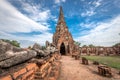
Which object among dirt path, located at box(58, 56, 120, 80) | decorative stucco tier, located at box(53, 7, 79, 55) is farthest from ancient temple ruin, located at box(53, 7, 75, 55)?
dirt path, located at box(58, 56, 120, 80)

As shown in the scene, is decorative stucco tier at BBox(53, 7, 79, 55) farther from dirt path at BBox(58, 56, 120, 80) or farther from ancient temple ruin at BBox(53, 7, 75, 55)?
dirt path at BBox(58, 56, 120, 80)

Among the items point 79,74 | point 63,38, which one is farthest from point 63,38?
point 79,74

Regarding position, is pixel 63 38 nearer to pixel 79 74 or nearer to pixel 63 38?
pixel 63 38

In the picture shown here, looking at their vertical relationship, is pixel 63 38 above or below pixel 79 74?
above

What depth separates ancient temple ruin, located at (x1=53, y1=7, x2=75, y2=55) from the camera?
25.4 m

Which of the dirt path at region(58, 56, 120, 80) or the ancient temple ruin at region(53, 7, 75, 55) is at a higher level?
the ancient temple ruin at region(53, 7, 75, 55)

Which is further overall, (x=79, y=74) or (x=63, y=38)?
(x=63, y=38)

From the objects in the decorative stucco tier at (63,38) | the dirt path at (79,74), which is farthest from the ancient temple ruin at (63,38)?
the dirt path at (79,74)

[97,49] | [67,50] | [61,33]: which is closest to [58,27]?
[61,33]

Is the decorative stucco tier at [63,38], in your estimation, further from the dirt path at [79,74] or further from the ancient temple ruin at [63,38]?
the dirt path at [79,74]

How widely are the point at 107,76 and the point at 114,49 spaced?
24.0 metres

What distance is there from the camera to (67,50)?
83.4ft

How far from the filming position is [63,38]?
85.6 ft

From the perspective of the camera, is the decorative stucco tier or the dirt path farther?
the decorative stucco tier
